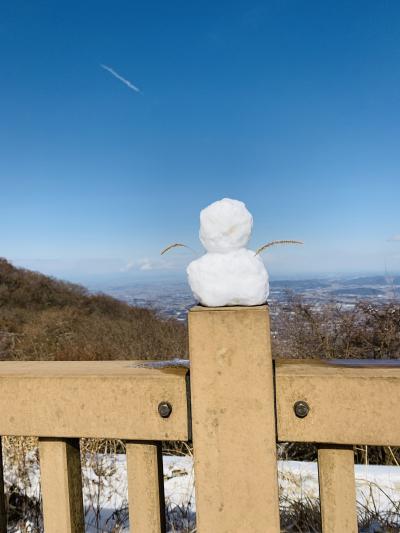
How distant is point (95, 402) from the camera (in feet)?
3.51

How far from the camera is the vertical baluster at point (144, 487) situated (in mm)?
1095

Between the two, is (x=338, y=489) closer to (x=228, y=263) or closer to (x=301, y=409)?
(x=301, y=409)

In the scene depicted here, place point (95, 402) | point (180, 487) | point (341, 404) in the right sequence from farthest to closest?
point (180, 487)
point (95, 402)
point (341, 404)

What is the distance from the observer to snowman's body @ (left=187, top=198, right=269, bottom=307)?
3.29 feet

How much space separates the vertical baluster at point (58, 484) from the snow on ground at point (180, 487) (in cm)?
98

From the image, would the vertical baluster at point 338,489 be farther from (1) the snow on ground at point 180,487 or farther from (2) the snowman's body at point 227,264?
(1) the snow on ground at point 180,487

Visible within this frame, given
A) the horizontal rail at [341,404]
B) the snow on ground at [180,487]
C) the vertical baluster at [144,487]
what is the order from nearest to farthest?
the horizontal rail at [341,404] → the vertical baluster at [144,487] → the snow on ground at [180,487]

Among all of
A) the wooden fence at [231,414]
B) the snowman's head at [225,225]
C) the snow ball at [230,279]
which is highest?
the snowman's head at [225,225]

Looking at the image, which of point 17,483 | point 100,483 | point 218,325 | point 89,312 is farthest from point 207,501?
point 89,312

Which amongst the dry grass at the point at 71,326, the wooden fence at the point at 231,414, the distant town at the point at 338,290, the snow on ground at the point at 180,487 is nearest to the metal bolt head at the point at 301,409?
the wooden fence at the point at 231,414

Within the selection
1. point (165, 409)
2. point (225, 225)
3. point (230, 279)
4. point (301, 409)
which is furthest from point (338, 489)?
point (225, 225)

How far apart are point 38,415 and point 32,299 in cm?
1427

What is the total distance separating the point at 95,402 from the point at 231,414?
349mm

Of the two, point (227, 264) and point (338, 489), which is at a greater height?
point (227, 264)
